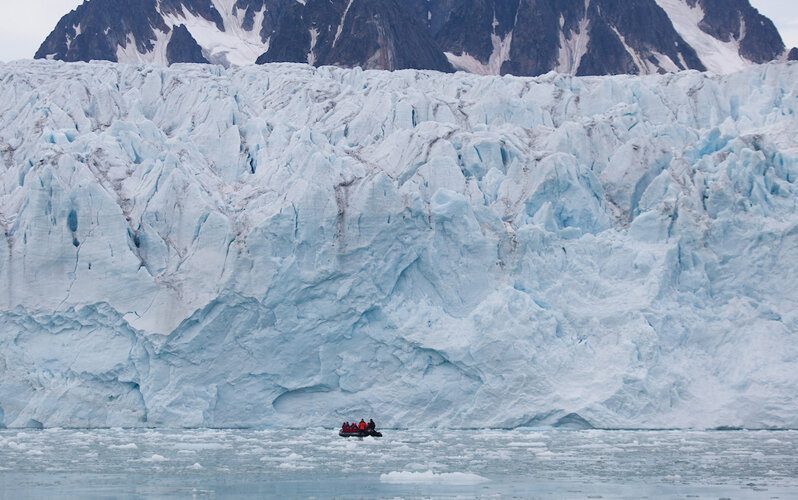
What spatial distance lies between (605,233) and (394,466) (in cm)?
865

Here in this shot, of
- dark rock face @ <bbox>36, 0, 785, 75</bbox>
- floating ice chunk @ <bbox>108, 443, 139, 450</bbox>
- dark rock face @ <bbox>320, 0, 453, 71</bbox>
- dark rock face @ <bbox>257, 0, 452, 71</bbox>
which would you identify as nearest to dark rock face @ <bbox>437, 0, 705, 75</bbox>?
dark rock face @ <bbox>36, 0, 785, 75</bbox>

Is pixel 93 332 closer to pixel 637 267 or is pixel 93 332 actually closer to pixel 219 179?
pixel 219 179

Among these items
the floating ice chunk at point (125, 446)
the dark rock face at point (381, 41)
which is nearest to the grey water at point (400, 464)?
the floating ice chunk at point (125, 446)

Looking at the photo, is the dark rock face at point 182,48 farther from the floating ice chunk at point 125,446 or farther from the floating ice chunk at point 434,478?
the floating ice chunk at point 434,478

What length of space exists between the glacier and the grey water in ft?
2.61

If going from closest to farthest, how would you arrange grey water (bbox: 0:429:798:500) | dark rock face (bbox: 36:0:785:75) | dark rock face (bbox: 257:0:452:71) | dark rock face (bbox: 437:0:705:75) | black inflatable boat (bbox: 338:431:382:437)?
grey water (bbox: 0:429:798:500) → black inflatable boat (bbox: 338:431:382:437) → dark rock face (bbox: 257:0:452:71) → dark rock face (bbox: 36:0:785:75) → dark rock face (bbox: 437:0:705:75)

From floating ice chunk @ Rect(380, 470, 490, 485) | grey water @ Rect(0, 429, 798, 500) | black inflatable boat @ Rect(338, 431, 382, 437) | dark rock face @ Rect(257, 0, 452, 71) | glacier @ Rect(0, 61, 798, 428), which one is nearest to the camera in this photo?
grey water @ Rect(0, 429, 798, 500)

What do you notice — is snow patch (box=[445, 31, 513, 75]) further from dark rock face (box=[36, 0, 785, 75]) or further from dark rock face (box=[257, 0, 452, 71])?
dark rock face (box=[257, 0, 452, 71])

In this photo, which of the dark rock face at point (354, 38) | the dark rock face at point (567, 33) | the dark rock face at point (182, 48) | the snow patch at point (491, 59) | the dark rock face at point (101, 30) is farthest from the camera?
the snow patch at point (491, 59)

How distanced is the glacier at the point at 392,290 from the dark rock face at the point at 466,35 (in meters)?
26.2

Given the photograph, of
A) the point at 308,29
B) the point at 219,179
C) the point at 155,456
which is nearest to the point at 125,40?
the point at 308,29

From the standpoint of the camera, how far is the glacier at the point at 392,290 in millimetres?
19438

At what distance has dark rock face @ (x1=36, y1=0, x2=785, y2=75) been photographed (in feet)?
160

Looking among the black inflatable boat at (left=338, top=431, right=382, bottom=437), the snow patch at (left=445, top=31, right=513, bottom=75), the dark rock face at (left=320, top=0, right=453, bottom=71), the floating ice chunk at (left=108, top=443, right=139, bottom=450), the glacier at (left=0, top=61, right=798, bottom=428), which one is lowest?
the floating ice chunk at (left=108, top=443, right=139, bottom=450)
